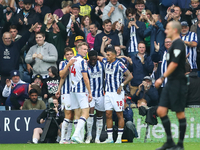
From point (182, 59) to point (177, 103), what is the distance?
0.71 meters

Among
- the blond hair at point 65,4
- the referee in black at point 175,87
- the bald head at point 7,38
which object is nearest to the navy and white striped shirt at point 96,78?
the referee in black at point 175,87

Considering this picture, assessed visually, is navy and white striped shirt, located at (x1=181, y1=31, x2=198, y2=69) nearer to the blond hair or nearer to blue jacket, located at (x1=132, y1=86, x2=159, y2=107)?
blue jacket, located at (x1=132, y1=86, x2=159, y2=107)

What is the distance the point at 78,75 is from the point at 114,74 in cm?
103

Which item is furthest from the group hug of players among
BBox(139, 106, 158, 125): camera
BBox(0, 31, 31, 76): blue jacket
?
BBox(0, 31, 31, 76): blue jacket

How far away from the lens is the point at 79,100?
32.1ft

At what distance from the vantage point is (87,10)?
15.0 meters

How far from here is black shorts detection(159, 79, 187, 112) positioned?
6.55m

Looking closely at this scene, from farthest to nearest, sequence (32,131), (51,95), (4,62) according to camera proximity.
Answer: (4,62), (51,95), (32,131)

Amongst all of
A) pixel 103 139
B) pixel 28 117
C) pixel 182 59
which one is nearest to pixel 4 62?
pixel 28 117

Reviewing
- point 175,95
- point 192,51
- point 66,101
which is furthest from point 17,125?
point 175,95

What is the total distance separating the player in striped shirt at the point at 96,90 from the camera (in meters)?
10.4

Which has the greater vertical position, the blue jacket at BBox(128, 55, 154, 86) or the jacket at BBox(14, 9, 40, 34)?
the jacket at BBox(14, 9, 40, 34)

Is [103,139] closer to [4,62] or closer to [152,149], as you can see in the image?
[152,149]

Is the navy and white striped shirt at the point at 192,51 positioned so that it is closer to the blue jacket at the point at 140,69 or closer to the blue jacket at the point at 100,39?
the blue jacket at the point at 140,69
